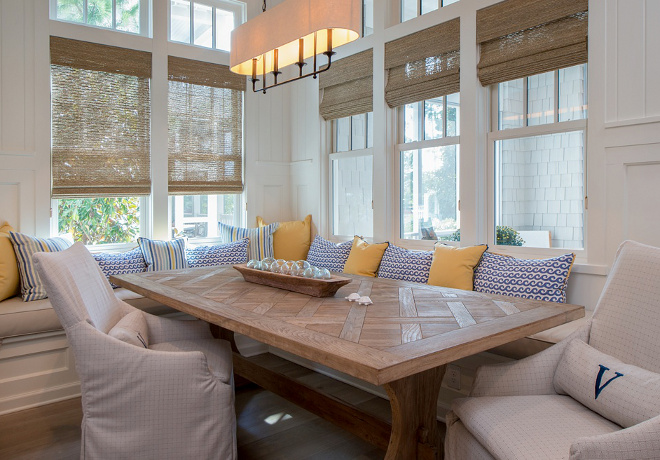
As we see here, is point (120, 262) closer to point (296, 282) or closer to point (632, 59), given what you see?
point (296, 282)

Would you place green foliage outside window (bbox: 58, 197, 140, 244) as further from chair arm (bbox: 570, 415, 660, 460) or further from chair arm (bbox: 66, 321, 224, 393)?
chair arm (bbox: 570, 415, 660, 460)

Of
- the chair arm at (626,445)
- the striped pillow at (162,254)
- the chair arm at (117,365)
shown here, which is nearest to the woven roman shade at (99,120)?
the striped pillow at (162,254)

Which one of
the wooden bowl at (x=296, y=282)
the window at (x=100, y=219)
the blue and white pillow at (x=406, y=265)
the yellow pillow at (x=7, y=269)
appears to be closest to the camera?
the wooden bowl at (x=296, y=282)

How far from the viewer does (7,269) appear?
320 centimetres

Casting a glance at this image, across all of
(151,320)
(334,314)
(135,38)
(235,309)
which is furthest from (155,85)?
(334,314)

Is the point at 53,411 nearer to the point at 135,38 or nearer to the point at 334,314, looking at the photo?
the point at 334,314

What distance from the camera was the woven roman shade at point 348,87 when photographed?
414 centimetres

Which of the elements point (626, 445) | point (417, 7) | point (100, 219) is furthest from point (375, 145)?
point (626, 445)

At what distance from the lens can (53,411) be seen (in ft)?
10.1

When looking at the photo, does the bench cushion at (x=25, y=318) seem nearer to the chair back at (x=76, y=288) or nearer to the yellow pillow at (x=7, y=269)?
the yellow pillow at (x=7, y=269)

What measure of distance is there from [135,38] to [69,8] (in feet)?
1.63

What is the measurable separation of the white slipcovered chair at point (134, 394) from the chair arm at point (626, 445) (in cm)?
133

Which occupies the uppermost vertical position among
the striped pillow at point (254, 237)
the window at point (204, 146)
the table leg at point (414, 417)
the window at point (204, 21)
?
the window at point (204, 21)

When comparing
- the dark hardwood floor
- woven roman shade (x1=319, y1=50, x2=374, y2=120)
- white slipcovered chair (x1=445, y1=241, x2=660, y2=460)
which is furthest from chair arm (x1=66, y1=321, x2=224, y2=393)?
woven roman shade (x1=319, y1=50, x2=374, y2=120)
